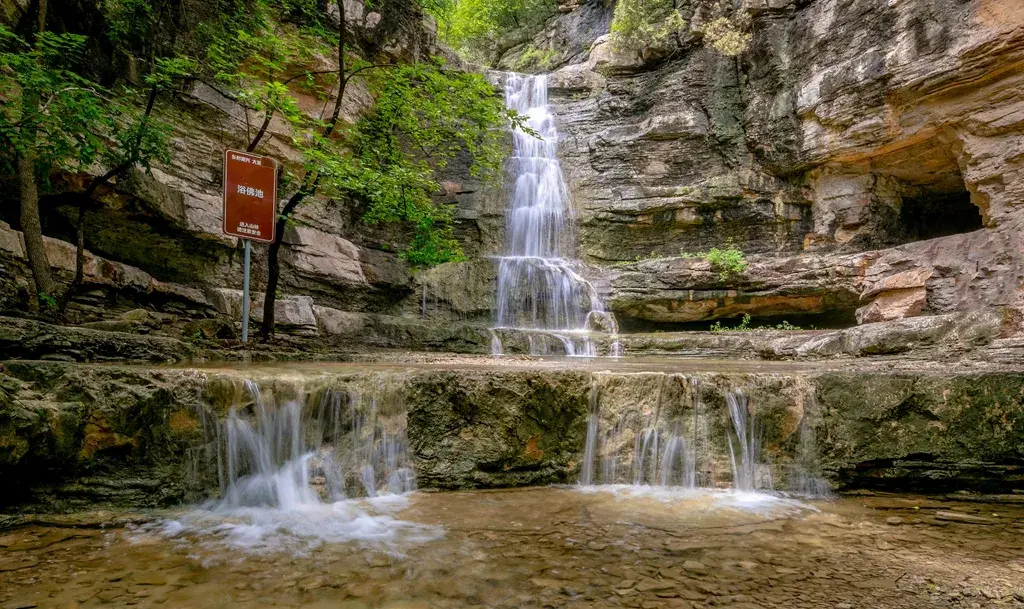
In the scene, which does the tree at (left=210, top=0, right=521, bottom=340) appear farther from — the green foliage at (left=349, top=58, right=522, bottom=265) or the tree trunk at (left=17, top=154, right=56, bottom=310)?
the tree trunk at (left=17, top=154, right=56, bottom=310)

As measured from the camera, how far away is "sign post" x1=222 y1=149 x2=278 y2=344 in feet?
17.8

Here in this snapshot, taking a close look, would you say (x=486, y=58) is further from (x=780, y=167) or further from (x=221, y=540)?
(x=221, y=540)

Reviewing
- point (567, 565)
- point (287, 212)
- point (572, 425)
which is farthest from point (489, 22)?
point (567, 565)

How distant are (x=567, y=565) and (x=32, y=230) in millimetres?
5929

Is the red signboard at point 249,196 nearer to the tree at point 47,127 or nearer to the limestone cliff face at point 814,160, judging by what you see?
the tree at point 47,127

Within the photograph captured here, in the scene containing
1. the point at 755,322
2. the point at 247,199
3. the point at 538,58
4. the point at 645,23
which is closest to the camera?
the point at 247,199

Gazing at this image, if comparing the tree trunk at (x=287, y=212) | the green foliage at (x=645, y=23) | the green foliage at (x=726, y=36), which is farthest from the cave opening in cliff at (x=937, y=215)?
the tree trunk at (x=287, y=212)

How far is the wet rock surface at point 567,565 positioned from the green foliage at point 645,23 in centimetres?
1340

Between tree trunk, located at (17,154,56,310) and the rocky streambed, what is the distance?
2865 millimetres

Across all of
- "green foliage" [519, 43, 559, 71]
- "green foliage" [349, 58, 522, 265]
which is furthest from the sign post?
"green foliage" [519, 43, 559, 71]

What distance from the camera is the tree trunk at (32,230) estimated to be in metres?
5.02

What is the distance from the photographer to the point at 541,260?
1180cm

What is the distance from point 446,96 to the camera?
6.73 metres

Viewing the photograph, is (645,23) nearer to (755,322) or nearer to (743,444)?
(755,322)
